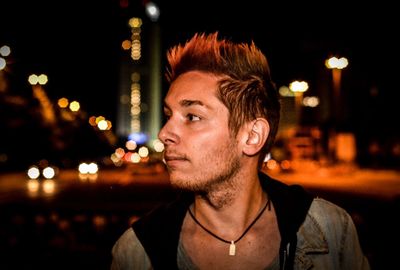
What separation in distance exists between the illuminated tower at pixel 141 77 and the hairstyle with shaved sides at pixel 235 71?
164 m

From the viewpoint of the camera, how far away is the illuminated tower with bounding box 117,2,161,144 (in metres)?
173

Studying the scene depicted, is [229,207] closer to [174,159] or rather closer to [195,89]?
[174,159]

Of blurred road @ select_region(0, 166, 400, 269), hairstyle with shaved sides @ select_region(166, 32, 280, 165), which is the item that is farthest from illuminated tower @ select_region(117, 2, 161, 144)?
hairstyle with shaved sides @ select_region(166, 32, 280, 165)

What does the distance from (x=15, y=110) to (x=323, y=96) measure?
4004cm

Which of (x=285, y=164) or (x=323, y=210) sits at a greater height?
(x=323, y=210)

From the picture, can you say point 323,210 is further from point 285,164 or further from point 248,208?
point 285,164

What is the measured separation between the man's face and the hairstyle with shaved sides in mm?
76

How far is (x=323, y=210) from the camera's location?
3170 millimetres

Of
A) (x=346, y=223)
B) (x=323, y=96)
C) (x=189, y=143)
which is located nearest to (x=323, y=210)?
(x=346, y=223)

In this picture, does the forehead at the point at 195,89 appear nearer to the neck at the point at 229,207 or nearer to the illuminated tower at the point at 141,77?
the neck at the point at 229,207

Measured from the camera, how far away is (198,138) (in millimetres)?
3031

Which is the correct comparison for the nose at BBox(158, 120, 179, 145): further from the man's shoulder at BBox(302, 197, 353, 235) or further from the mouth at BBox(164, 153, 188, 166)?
the man's shoulder at BBox(302, 197, 353, 235)

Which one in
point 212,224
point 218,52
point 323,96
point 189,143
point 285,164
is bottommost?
point 285,164

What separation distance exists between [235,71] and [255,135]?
1.58ft
